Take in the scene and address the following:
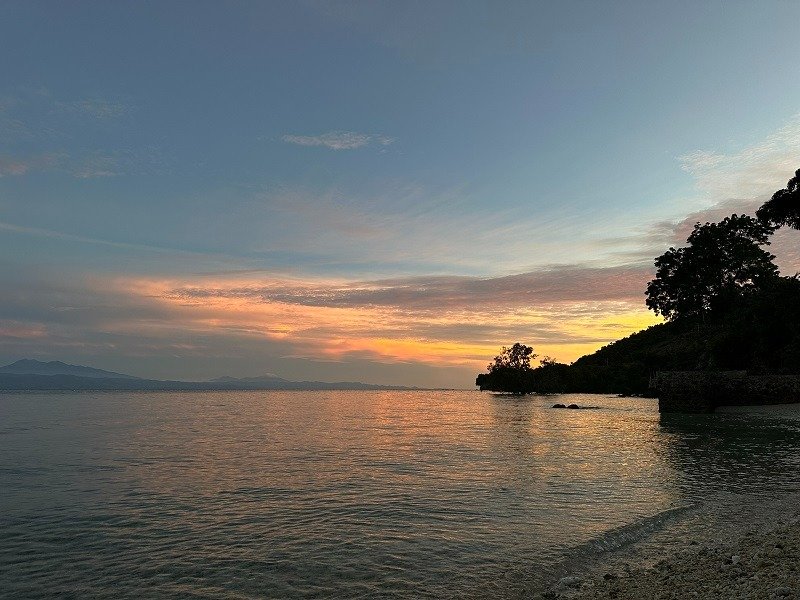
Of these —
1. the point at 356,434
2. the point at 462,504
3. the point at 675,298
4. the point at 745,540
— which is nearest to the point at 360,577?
the point at 462,504

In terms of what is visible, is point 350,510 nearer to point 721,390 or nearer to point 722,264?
point 721,390

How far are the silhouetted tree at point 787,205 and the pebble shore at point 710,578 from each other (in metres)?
66.3

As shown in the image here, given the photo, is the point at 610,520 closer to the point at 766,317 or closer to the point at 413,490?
the point at 413,490

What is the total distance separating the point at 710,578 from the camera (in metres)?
12.0

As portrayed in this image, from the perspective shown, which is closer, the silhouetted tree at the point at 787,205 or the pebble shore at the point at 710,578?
the pebble shore at the point at 710,578

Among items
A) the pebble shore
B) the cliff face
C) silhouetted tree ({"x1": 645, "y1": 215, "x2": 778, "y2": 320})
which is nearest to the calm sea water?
the pebble shore

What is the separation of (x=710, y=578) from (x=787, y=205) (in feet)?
232

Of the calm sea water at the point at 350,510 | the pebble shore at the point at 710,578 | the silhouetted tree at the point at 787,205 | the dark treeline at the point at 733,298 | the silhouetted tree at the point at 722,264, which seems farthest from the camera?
the silhouetted tree at the point at 722,264

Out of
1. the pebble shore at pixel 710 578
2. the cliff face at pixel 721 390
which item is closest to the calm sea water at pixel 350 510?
the pebble shore at pixel 710 578

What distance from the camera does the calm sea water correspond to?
Answer: 1370cm

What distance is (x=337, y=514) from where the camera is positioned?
66.7ft

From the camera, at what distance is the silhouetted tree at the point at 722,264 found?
4380 inches

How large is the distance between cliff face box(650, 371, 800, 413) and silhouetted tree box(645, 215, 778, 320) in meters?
44.6

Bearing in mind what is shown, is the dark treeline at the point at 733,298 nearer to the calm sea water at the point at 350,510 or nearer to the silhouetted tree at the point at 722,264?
the silhouetted tree at the point at 722,264
